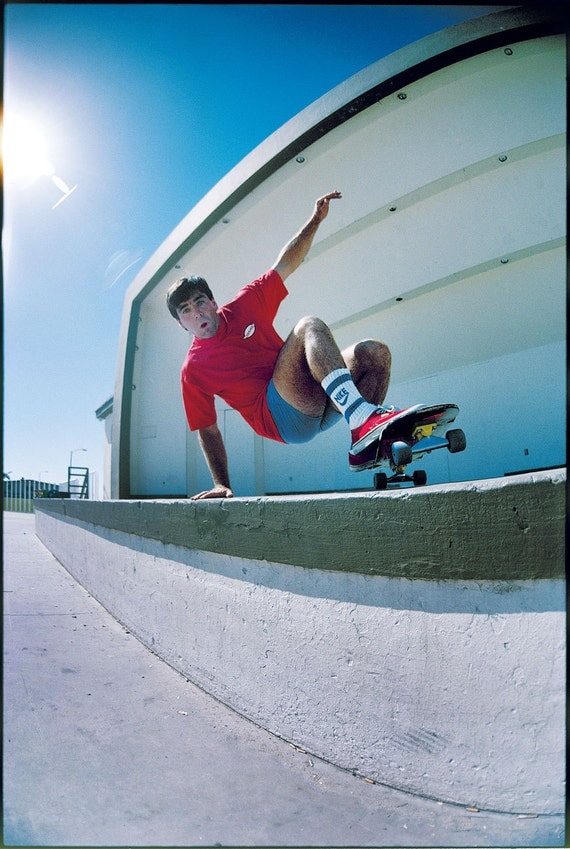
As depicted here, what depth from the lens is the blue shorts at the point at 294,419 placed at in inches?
104

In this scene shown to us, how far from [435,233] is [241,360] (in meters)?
2.09

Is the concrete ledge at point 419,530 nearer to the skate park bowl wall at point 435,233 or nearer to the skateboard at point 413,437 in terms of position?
the skateboard at point 413,437

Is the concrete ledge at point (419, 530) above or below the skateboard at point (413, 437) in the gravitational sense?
below

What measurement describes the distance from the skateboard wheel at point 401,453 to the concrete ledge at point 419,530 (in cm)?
64

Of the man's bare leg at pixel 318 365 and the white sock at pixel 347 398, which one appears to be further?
the man's bare leg at pixel 318 365

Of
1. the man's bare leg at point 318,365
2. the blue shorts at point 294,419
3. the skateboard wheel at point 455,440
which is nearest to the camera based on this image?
the skateboard wheel at point 455,440

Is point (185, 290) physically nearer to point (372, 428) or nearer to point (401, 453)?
point (372, 428)

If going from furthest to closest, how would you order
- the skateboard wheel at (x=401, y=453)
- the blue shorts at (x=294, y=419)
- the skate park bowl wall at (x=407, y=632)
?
1. the blue shorts at (x=294, y=419)
2. the skateboard wheel at (x=401, y=453)
3. the skate park bowl wall at (x=407, y=632)

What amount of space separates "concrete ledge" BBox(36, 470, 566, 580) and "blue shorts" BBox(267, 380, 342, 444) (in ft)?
3.12

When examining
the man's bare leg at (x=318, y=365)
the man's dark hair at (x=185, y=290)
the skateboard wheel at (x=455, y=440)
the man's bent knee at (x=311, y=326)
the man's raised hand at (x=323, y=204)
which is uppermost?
the man's raised hand at (x=323, y=204)

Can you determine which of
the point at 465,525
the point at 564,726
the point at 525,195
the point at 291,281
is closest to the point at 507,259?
the point at 525,195

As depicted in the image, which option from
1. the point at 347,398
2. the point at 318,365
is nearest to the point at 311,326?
the point at 318,365

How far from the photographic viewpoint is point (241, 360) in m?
2.76

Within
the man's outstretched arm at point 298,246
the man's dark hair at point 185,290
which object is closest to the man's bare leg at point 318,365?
the man's outstretched arm at point 298,246
